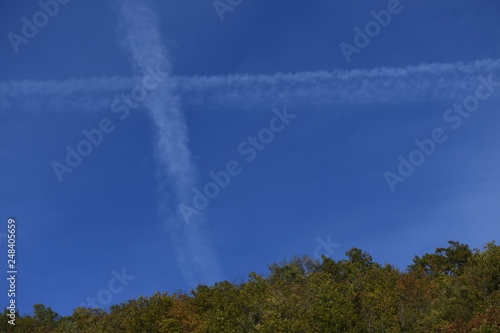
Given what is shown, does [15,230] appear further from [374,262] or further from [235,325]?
[374,262]

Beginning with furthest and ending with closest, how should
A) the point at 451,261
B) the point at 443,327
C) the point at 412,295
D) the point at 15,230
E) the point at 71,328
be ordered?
the point at 451,261 < the point at 71,328 < the point at 412,295 < the point at 443,327 < the point at 15,230

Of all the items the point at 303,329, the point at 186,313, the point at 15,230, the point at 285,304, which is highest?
the point at 15,230

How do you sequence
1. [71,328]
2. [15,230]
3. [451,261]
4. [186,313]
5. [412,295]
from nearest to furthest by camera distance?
1. [15,230]
2. [412,295]
3. [186,313]
4. [71,328]
5. [451,261]

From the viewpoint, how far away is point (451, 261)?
10569 centimetres

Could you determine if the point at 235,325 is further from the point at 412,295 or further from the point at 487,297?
the point at 487,297

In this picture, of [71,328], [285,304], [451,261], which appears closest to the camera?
[285,304]

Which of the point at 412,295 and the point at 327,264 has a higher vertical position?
the point at 327,264

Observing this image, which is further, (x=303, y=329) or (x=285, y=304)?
(x=285, y=304)

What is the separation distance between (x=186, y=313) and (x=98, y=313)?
157ft

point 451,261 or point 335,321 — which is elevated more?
point 451,261

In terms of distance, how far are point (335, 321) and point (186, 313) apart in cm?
1916

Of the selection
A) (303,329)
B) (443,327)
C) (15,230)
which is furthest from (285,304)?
(15,230)

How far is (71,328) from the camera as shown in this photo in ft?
231

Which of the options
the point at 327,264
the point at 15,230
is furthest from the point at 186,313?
the point at 327,264
